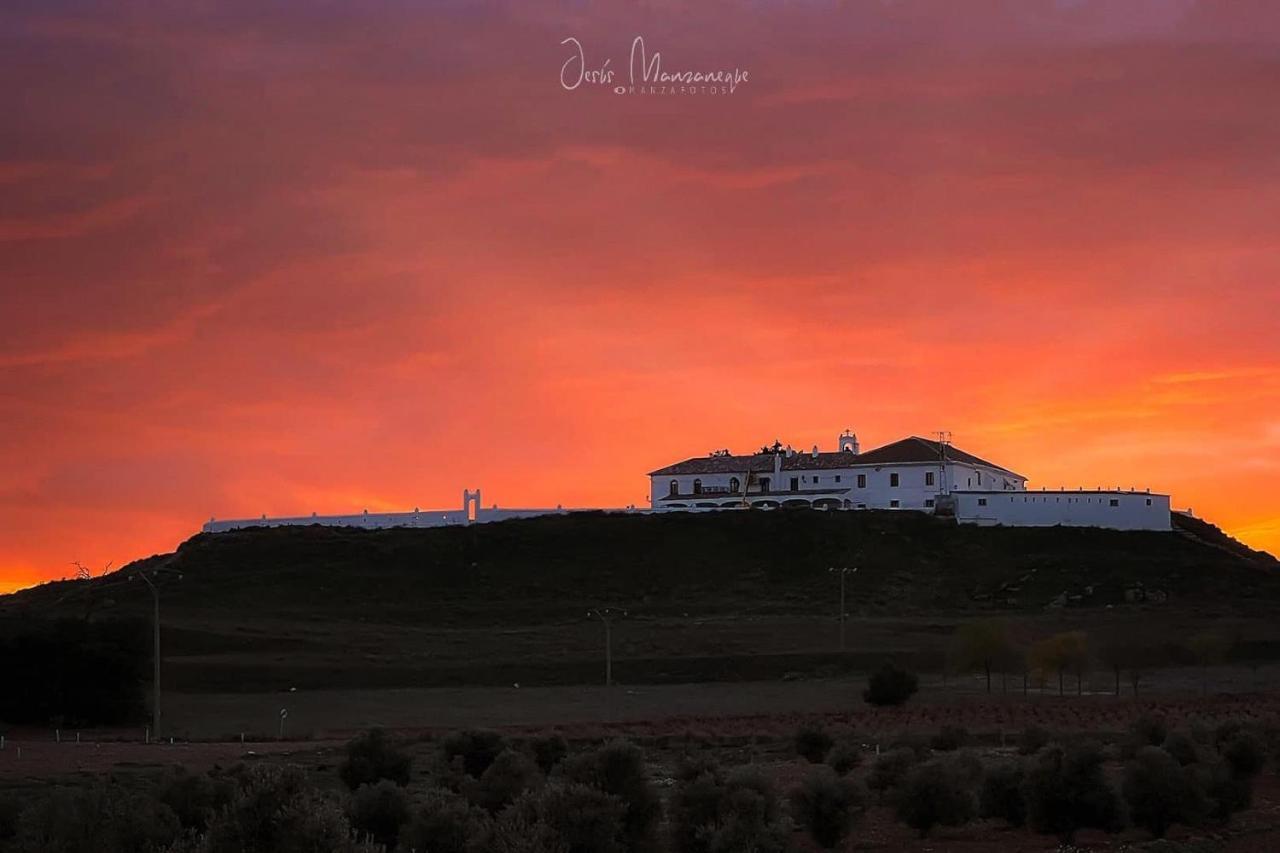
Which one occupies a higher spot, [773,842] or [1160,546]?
[1160,546]

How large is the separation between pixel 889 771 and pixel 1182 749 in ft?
23.0

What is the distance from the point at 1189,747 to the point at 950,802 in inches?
329

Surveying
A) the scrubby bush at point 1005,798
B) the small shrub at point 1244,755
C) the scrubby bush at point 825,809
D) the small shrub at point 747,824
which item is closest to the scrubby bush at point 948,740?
the small shrub at point 1244,755

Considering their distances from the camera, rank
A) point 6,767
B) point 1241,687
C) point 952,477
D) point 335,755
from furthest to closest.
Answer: point 952,477 → point 1241,687 → point 335,755 → point 6,767

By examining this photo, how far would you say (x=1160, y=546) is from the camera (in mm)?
96812

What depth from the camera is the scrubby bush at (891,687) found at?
5897 centimetres

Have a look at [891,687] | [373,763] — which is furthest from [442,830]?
[891,687]

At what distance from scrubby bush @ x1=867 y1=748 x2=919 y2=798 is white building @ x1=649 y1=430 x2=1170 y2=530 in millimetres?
73270

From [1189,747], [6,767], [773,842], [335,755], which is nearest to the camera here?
[773,842]

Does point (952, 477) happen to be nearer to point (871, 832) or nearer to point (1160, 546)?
point (1160, 546)

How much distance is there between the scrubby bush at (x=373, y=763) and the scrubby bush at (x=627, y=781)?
26.3 feet

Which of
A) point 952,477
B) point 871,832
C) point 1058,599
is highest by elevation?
point 952,477

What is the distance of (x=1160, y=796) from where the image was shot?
27.8 metres

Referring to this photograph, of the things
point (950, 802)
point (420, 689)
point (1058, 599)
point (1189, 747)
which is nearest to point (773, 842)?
point (950, 802)
